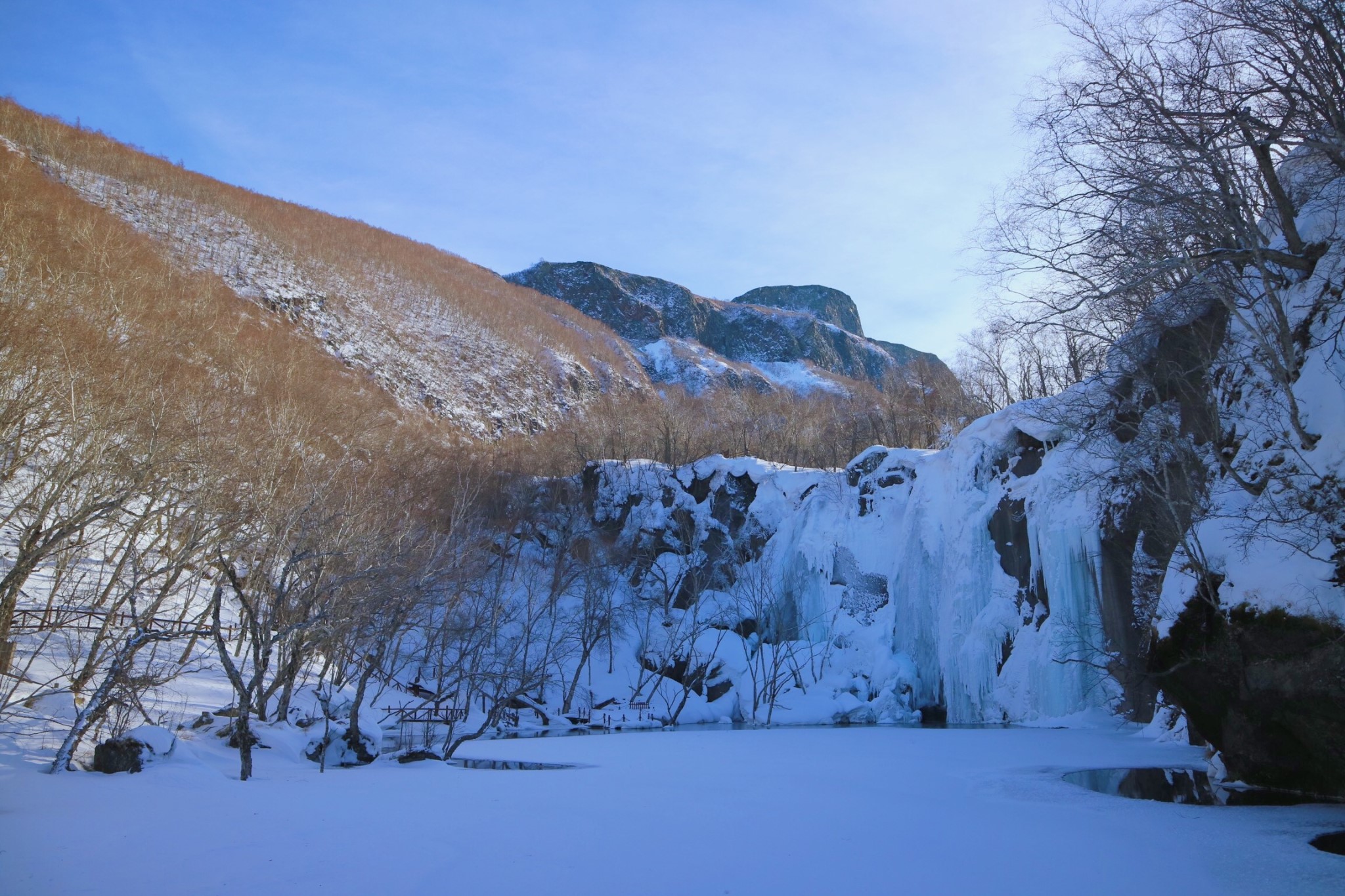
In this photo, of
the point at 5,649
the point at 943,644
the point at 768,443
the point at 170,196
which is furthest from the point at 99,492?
the point at 170,196

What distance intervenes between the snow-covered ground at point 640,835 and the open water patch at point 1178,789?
37 cm

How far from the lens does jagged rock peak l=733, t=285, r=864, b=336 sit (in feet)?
392

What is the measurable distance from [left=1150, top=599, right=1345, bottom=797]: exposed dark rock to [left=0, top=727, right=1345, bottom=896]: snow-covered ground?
2.01 ft

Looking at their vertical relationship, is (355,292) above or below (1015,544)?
above

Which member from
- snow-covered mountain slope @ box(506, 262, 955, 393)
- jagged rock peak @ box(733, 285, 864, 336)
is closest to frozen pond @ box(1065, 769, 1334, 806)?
snow-covered mountain slope @ box(506, 262, 955, 393)

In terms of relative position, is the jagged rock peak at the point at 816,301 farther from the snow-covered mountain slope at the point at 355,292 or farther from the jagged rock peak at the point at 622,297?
the snow-covered mountain slope at the point at 355,292

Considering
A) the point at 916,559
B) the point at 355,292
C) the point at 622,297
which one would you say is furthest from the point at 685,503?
the point at 622,297

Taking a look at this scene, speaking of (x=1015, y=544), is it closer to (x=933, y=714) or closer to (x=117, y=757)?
(x=933, y=714)

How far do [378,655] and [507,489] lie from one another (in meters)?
21.4

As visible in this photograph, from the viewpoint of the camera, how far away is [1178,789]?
8641 millimetres

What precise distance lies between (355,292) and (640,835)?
54464mm

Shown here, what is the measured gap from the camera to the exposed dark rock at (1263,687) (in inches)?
271

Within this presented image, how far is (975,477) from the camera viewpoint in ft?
76.1

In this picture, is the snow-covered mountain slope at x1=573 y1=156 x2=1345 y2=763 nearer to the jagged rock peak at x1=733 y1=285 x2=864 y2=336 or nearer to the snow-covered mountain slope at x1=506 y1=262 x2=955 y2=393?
the snow-covered mountain slope at x1=506 y1=262 x2=955 y2=393
